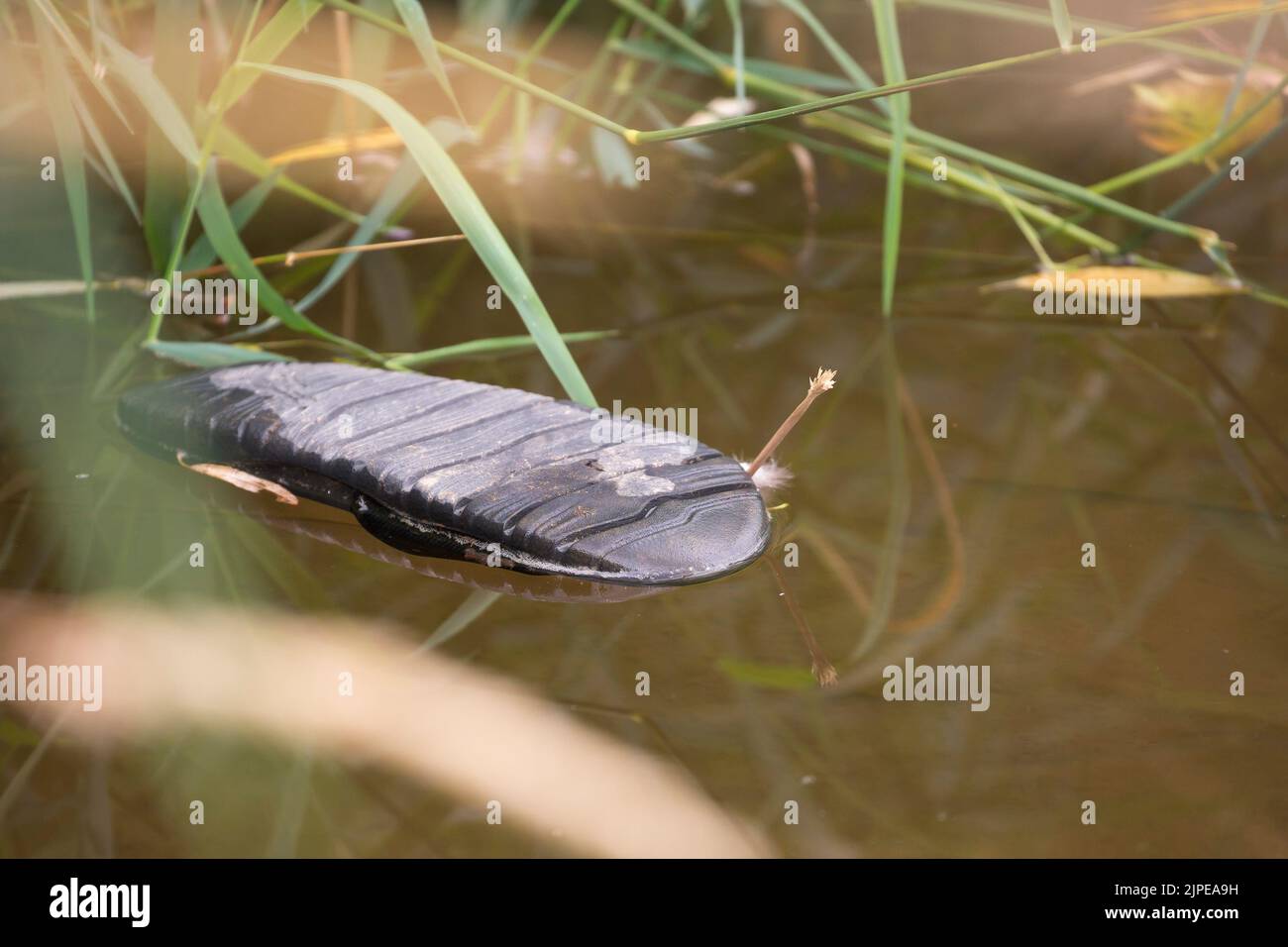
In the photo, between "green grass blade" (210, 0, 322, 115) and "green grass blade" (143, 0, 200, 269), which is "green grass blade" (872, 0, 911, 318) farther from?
"green grass blade" (143, 0, 200, 269)

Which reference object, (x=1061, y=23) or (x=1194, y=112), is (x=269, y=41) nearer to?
(x=1061, y=23)

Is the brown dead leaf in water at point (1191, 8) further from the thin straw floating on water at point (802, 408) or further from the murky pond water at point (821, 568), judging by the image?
the thin straw floating on water at point (802, 408)

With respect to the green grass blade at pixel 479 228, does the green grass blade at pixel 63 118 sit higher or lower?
higher

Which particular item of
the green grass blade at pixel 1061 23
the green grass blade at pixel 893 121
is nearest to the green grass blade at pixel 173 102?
the green grass blade at pixel 893 121

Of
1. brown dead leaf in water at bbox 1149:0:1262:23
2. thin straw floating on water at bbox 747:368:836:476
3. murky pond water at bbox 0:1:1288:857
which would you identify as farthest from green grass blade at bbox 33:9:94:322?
brown dead leaf in water at bbox 1149:0:1262:23

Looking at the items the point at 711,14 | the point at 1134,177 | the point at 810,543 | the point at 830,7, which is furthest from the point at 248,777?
the point at 830,7

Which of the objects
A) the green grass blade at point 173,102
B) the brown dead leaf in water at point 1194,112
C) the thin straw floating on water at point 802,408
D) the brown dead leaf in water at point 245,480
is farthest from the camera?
the brown dead leaf in water at point 1194,112
